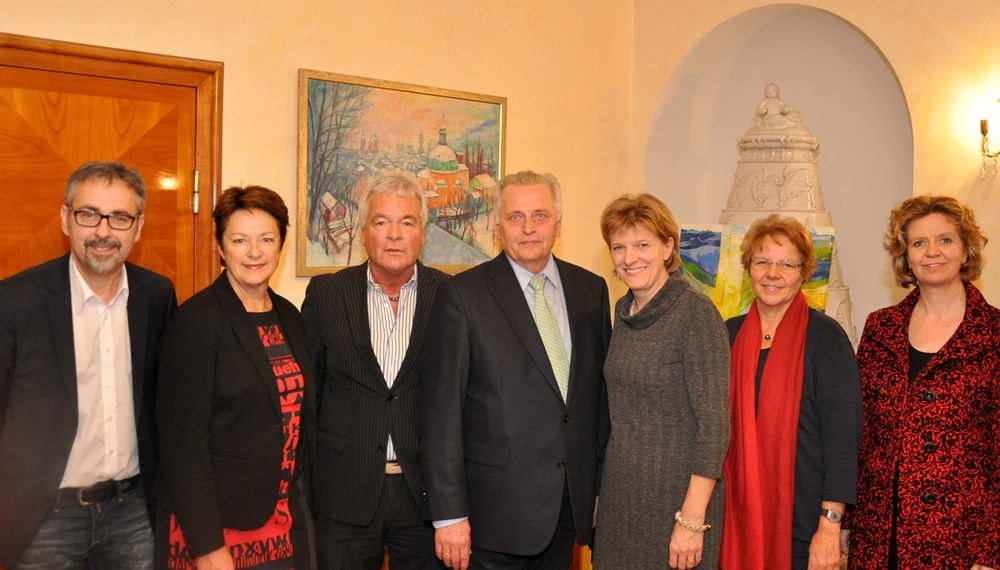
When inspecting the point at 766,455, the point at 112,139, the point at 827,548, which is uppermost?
the point at 112,139

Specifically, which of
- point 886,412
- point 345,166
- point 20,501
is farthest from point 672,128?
point 20,501

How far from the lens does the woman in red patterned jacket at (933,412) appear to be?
2.42 metres

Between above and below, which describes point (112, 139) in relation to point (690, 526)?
above

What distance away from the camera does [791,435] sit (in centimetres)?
254

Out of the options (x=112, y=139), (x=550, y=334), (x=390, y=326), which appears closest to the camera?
(x=550, y=334)

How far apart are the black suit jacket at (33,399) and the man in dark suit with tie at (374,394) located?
0.71 meters

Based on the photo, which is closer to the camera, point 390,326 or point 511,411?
point 511,411

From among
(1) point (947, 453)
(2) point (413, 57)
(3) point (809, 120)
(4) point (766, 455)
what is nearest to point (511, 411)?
(4) point (766, 455)

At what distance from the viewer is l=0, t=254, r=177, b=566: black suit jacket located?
2195mm

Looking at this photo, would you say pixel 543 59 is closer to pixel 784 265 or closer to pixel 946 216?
pixel 784 265

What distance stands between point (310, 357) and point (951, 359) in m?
1.88

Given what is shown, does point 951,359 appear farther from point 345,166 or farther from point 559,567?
point 345,166

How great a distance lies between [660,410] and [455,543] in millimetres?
696

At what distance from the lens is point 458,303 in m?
2.47
